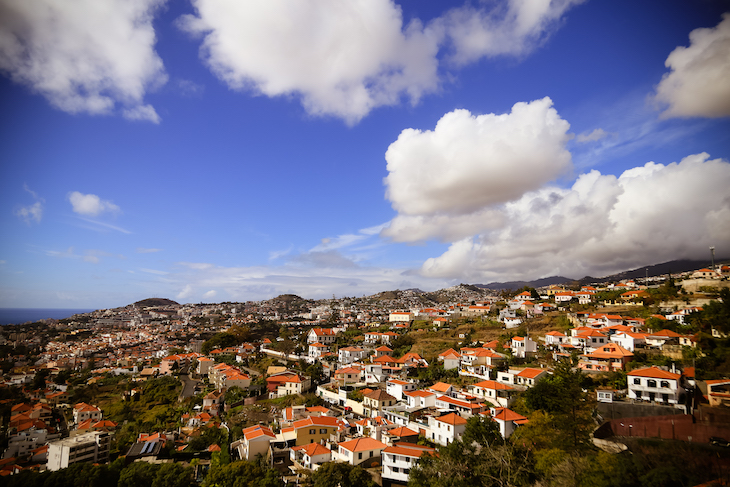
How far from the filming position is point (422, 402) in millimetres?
25328

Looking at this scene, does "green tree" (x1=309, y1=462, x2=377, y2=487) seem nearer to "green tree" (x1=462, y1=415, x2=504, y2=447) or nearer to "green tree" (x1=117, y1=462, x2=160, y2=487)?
"green tree" (x1=462, y1=415, x2=504, y2=447)

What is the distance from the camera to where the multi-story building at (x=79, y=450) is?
24.2 metres

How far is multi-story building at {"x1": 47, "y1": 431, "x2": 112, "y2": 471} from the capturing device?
2425 centimetres

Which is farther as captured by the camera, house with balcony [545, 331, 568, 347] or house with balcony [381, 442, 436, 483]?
house with balcony [545, 331, 568, 347]

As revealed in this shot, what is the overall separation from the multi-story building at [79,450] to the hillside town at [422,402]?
0.08 meters

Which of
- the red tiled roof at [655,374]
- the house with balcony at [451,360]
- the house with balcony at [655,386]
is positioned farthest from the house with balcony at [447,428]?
the house with balcony at [451,360]

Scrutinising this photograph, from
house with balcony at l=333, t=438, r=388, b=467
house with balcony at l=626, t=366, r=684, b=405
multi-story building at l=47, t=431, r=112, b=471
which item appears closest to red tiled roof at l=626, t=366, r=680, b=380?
house with balcony at l=626, t=366, r=684, b=405

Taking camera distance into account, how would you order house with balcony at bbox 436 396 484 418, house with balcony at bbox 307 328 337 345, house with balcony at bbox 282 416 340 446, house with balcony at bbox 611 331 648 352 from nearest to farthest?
house with balcony at bbox 436 396 484 418, house with balcony at bbox 282 416 340 446, house with balcony at bbox 611 331 648 352, house with balcony at bbox 307 328 337 345

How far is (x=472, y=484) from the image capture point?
582 inches

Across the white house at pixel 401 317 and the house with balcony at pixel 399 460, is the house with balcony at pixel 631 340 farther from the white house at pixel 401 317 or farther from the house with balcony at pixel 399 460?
the white house at pixel 401 317

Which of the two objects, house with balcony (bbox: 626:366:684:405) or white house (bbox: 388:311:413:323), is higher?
white house (bbox: 388:311:413:323)

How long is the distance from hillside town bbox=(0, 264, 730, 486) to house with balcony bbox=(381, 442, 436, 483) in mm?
88

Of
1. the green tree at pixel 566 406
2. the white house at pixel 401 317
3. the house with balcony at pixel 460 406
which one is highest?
the white house at pixel 401 317

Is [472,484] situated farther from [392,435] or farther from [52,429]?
[52,429]
